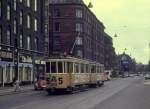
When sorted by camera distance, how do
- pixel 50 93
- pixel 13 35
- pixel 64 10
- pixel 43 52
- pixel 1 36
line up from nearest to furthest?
pixel 50 93 → pixel 1 36 → pixel 13 35 → pixel 43 52 → pixel 64 10

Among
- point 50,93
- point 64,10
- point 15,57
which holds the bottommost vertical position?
point 50,93

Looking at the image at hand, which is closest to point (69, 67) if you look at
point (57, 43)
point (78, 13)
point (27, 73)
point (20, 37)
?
point (20, 37)

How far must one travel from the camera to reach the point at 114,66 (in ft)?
650

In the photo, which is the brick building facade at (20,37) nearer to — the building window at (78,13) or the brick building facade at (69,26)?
the brick building facade at (69,26)

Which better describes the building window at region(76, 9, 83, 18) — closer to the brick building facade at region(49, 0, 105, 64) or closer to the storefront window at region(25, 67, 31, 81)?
the brick building facade at region(49, 0, 105, 64)

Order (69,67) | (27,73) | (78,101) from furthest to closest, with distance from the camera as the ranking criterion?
1. (27,73)
2. (69,67)
3. (78,101)

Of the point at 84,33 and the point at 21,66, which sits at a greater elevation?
the point at 84,33

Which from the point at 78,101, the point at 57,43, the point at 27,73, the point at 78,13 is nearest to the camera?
the point at 78,101

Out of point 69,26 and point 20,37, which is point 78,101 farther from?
point 69,26

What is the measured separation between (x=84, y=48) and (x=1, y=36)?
58714mm

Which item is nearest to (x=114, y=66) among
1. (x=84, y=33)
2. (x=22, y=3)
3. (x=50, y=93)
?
(x=84, y=33)

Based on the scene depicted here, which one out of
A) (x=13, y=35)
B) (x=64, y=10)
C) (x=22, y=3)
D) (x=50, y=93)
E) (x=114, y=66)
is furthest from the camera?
(x=114, y=66)

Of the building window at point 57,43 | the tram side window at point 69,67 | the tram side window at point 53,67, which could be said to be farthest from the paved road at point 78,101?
the building window at point 57,43

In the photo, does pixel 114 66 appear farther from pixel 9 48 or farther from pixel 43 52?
pixel 9 48
